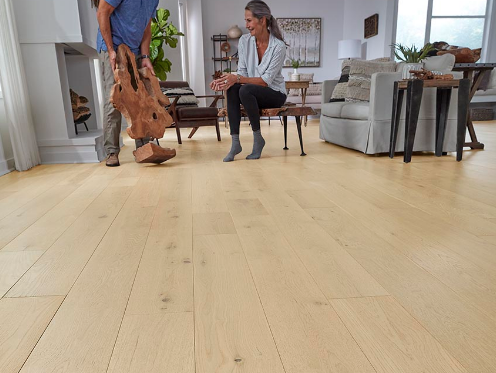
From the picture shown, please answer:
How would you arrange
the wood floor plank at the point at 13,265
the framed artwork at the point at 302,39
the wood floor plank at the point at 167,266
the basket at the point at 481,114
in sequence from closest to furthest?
the wood floor plank at the point at 167,266
the wood floor plank at the point at 13,265
the basket at the point at 481,114
the framed artwork at the point at 302,39

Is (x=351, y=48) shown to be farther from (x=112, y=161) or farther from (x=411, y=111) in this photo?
(x=112, y=161)

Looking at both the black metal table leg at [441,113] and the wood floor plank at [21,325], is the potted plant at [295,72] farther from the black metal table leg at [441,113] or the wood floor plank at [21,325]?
the wood floor plank at [21,325]

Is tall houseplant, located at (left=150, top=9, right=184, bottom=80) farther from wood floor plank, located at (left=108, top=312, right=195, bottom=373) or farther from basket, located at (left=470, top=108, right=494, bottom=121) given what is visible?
wood floor plank, located at (left=108, top=312, right=195, bottom=373)

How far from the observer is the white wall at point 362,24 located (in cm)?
696

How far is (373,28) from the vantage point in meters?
7.38

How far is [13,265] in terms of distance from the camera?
1.14 metres

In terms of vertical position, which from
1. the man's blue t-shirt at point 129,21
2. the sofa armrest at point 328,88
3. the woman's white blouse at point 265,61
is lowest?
the sofa armrest at point 328,88

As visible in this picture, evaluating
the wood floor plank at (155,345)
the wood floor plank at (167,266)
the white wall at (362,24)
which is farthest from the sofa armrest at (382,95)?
the white wall at (362,24)

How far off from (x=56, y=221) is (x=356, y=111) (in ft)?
7.95

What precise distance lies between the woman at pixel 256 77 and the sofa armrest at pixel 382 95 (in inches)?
27.4

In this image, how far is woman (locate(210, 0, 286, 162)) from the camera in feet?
9.23

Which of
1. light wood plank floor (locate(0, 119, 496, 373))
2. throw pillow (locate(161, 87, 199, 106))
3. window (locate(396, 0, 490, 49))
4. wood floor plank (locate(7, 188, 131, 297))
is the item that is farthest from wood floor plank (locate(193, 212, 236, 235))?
window (locate(396, 0, 490, 49))

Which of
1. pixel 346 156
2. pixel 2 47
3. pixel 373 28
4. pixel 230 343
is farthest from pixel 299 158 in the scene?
pixel 373 28

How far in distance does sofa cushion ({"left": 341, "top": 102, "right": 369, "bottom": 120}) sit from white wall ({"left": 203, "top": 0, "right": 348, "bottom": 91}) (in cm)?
581
